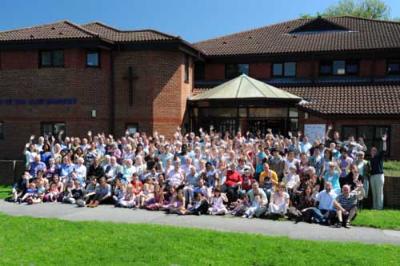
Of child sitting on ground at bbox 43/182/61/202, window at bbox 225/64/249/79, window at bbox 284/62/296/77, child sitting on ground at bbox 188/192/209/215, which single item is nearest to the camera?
child sitting on ground at bbox 188/192/209/215

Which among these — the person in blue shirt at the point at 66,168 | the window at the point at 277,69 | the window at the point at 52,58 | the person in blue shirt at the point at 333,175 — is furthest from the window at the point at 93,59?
A: the person in blue shirt at the point at 333,175

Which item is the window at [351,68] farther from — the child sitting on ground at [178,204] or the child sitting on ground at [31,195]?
the child sitting on ground at [31,195]

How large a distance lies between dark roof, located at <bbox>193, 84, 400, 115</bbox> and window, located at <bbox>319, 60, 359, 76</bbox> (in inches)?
48.0

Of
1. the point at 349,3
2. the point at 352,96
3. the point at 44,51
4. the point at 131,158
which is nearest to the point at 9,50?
the point at 44,51

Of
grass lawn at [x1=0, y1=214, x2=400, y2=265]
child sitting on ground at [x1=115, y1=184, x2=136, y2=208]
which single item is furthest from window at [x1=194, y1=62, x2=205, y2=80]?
grass lawn at [x1=0, y1=214, x2=400, y2=265]

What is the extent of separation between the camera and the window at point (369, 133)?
68.2ft

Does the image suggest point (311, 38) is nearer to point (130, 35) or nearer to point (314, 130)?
point (314, 130)

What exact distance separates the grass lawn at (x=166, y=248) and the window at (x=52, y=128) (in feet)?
39.8

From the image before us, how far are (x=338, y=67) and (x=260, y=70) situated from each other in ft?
13.8

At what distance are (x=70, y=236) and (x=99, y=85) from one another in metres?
13.0

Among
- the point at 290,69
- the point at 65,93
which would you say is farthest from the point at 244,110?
the point at 65,93

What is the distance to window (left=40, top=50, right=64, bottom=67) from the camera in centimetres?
2125

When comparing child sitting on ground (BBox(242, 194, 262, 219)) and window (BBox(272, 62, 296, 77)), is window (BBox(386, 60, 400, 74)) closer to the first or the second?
window (BBox(272, 62, 296, 77))

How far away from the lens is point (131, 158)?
47.2ft
